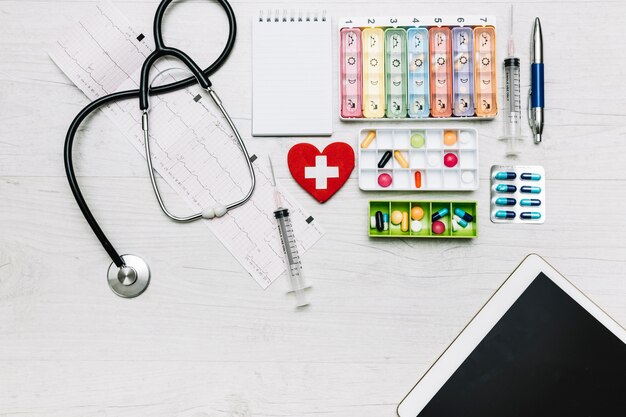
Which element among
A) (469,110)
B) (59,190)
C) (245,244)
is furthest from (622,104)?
(59,190)

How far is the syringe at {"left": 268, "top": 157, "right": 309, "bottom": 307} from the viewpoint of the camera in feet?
2.53

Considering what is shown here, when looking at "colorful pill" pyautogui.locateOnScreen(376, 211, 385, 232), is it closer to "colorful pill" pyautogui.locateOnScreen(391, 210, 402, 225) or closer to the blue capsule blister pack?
"colorful pill" pyautogui.locateOnScreen(391, 210, 402, 225)

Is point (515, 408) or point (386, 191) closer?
point (515, 408)

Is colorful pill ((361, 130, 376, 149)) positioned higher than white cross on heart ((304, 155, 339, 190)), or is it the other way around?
colorful pill ((361, 130, 376, 149))

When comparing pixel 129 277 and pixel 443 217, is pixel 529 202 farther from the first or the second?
pixel 129 277

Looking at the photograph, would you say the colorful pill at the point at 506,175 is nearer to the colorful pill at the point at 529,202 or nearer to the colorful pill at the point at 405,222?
the colorful pill at the point at 529,202

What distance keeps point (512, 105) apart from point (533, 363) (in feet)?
1.32

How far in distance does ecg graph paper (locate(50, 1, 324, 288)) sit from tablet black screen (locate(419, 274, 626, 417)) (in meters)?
0.32

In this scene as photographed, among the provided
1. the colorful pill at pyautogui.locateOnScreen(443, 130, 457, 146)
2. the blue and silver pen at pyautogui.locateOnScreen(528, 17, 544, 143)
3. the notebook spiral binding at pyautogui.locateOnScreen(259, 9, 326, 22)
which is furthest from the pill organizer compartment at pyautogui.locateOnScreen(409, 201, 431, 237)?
the notebook spiral binding at pyautogui.locateOnScreen(259, 9, 326, 22)

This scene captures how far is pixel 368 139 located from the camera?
2.54ft

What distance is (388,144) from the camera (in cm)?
78

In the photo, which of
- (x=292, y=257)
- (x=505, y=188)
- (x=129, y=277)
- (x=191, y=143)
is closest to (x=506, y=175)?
(x=505, y=188)

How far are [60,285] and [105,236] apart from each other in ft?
0.38

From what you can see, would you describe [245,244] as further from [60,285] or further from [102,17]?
[102,17]
